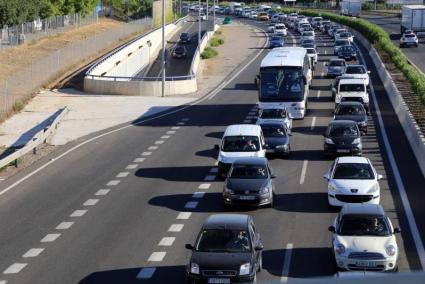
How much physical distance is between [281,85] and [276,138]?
8436 mm

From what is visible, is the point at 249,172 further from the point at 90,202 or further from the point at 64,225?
the point at 64,225

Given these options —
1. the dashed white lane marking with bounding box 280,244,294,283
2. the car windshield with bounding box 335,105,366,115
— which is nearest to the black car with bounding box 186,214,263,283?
the dashed white lane marking with bounding box 280,244,294,283

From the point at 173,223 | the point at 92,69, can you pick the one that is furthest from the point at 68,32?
the point at 173,223

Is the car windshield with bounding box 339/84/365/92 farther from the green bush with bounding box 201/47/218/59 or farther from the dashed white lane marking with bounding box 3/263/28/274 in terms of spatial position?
the green bush with bounding box 201/47/218/59

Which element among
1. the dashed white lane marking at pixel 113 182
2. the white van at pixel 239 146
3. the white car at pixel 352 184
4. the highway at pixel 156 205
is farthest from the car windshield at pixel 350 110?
the white car at pixel 352 184

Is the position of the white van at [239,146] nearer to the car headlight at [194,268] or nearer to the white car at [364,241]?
the white car at [364,241]

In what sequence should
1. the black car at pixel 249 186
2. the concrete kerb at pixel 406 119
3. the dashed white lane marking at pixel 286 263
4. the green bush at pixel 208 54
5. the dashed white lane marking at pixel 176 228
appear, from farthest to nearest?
the green bush at pixel 208 54 → the concrete kerb at pixel 406 119 → the black car at pixel 249 186 → the dashed white lane marking at pixel 176 228 → the dashed white lane marking at pixel 286 263

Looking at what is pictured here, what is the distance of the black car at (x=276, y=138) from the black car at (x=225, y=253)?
13.3 meters

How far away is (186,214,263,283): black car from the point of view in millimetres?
16406

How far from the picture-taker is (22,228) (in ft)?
74.7

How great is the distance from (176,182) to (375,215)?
10.6 metres

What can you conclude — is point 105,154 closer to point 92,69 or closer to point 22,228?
point 22,228

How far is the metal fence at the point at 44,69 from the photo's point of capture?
5062 centimetres

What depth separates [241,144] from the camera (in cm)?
2928
